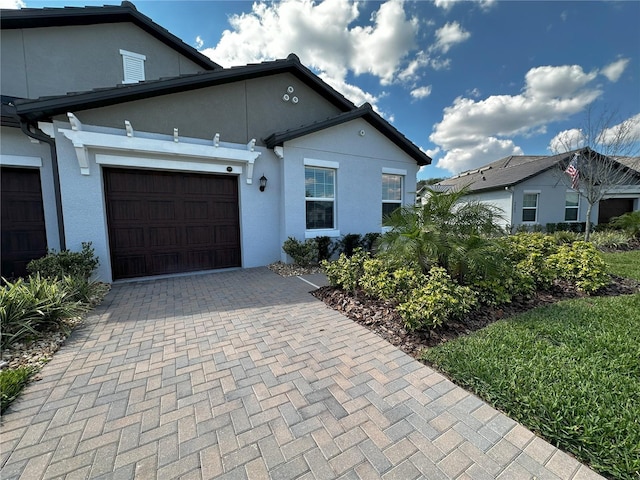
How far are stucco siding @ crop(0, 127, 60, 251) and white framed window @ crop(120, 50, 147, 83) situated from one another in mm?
3710

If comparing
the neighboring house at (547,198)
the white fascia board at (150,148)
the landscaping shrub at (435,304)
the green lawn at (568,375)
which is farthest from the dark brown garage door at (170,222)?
the neighboring house at (547,198)

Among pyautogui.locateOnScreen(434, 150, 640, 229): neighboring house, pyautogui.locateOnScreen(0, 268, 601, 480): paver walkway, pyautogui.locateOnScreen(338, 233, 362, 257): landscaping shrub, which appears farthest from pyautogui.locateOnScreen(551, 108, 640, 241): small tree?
pyautogui.locateOnScreen(0, 268, 601, 480): paver walkway

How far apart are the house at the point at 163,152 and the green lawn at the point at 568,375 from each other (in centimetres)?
450

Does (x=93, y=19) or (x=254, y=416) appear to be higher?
(x=93, y=19)

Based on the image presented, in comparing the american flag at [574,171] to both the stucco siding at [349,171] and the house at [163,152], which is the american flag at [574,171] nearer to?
the stucco siding at [349,171]

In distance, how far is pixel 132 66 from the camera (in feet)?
26.9

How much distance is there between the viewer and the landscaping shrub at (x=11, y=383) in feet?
7.18

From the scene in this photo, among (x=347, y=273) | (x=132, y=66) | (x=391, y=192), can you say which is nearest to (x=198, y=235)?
(x=347, y=273)

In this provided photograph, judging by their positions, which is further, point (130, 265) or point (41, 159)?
point (130, 265)

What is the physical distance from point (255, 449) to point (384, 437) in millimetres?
946

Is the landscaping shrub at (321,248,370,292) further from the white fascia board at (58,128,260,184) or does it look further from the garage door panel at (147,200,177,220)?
the garage door panel at (147,200,177,220)

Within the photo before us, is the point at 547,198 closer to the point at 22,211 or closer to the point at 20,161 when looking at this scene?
the point at 20,161

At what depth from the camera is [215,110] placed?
6922mm

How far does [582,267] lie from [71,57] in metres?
13.8
